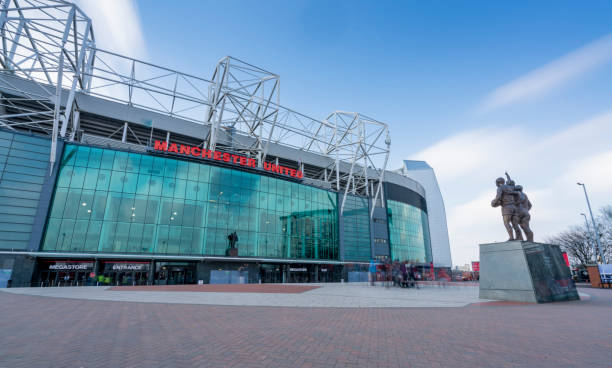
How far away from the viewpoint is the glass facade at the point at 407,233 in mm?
64438

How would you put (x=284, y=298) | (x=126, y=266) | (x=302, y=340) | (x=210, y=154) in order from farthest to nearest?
(x=210, y=154) < (x=126, y=266) < (x=284, y=298) < (x=302, y=340)

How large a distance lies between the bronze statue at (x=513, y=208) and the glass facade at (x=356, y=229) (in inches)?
1447

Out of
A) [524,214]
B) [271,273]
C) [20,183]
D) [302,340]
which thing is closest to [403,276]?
[524,214]

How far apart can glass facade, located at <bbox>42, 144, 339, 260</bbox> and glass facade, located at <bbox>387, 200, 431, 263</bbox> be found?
26.4 m

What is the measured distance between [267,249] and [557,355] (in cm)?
3713

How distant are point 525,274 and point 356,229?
41.3m

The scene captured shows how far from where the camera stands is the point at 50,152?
99.8 feet

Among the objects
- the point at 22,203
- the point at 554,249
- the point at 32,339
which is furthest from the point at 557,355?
the point at 22,203

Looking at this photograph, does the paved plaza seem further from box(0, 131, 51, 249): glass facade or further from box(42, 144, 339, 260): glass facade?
box(42, 144, 339, 260): glass facade

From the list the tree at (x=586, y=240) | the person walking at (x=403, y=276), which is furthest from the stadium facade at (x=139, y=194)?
the tree at (x=586, y=240)

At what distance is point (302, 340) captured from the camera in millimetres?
6488

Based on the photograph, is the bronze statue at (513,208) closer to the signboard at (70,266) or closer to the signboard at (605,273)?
the signboard at (605,273)

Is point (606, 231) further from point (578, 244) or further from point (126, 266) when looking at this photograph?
point (126, 266)

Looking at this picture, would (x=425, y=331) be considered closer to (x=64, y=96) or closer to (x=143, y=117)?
(x=143, y=117)
